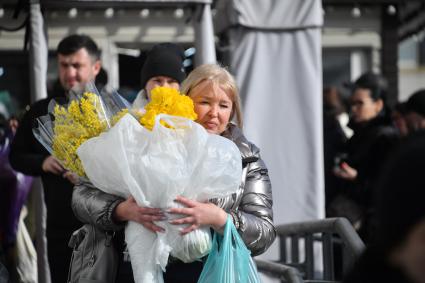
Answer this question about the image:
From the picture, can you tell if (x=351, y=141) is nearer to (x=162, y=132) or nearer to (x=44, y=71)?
(x=44, y=71)

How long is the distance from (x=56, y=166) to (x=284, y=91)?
2.16m

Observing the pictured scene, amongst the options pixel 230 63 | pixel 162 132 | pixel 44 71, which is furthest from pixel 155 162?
pixel 230 63

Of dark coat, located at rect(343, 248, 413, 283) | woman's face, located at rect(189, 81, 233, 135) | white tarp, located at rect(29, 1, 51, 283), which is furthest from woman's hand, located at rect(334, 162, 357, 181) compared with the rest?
dark coat, located at rect(343, 248, 413, 283)

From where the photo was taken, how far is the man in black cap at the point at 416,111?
19.9 feet

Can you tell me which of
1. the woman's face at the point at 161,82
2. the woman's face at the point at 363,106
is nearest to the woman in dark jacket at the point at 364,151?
the woman's face at the point at 363,106

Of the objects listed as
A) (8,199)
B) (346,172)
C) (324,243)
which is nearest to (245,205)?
(324,243)

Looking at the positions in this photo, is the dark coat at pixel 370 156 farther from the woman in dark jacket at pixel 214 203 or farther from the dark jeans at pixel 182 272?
the dark jeans at pixel 182 272

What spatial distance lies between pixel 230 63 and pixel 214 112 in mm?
2908

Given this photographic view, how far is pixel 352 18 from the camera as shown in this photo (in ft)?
41.8

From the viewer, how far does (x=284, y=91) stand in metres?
6.26

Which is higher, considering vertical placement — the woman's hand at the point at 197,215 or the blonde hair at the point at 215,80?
the blonde hair at the point at 215,80

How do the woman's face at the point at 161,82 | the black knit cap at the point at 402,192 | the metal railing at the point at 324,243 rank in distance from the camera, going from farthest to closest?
the woman's face at the point at 161,82
the metal railing at the point at 324,243
the black knit cap at the point at 402,192

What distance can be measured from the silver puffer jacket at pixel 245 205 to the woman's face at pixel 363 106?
11.9ft

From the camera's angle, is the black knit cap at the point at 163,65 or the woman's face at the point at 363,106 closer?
the black knit cap at the point at 163,65
